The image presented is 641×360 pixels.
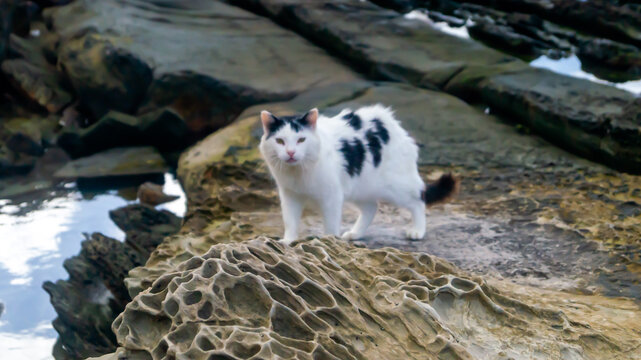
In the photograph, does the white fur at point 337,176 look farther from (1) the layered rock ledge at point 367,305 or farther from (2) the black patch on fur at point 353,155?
(1) the layered rock ledge at point 367,305

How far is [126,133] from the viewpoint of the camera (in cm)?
783

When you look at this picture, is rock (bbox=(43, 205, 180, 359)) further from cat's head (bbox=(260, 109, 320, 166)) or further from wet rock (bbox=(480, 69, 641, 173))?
wet rock (bbox=(480, 69, 641, 173))

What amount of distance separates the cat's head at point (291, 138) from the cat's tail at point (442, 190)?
1.05m

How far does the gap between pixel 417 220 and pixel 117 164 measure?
14.6ft

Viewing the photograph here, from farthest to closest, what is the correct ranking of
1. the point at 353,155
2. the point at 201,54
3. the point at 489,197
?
the point at 201,54
the point at 489,197
the point at 353,155

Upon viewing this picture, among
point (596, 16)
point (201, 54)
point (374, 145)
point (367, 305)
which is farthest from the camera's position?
point (596, 16)

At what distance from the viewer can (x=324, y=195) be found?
12.4 ft

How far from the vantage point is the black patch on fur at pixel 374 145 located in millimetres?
4062

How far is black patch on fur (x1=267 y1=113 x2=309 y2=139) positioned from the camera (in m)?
3.53

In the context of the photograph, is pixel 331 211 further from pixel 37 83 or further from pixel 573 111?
pixel 37 83

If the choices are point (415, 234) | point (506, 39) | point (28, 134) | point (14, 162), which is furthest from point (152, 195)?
point (506, 39)

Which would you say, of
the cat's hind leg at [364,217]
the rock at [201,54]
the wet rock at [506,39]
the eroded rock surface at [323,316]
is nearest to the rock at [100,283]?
the cat's hind leg at [364,217]

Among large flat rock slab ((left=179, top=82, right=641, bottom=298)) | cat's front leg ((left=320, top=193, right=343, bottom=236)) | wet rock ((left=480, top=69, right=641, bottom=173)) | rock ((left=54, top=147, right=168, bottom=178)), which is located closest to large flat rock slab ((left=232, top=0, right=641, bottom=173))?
wet rock ((left=480, top=69, right=641, bottom=173))

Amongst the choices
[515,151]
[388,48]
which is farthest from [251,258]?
[388,48]
